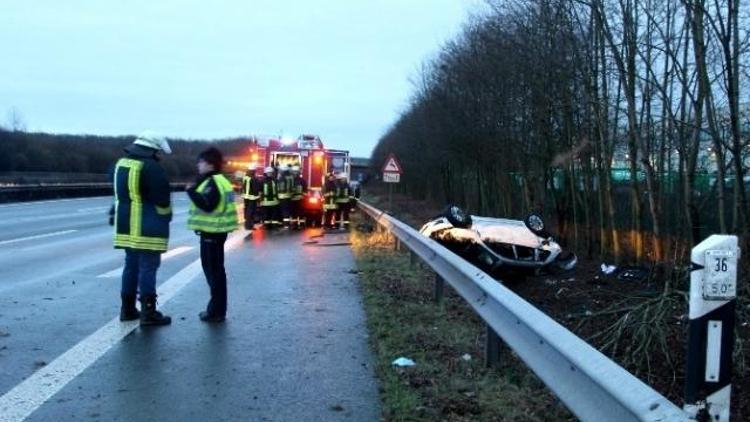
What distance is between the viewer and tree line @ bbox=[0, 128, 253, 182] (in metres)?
76.7

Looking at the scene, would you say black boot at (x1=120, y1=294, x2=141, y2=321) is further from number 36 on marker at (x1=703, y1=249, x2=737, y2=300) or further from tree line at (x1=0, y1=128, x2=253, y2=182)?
tree line at (x1=0, y1=128, x2=253, y2=182)

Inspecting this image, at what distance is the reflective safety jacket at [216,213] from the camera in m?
7.70

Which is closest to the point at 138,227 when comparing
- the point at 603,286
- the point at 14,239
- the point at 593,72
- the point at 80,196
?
the point at 603,286

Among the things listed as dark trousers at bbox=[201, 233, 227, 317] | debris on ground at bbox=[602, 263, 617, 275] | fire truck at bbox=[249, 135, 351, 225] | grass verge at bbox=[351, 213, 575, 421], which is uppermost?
fire truck at bbox=[249, 135, 351, 225]

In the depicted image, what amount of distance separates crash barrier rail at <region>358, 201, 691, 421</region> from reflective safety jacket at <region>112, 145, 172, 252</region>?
2.98 m

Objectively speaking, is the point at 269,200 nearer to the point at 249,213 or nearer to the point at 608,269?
the point at 249,213

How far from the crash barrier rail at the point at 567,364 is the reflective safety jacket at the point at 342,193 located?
17.4 m

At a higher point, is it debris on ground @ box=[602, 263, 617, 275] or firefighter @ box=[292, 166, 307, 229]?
firefighter @ box=[292, 166, 307, 229]

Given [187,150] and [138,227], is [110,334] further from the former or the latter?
[187,150]

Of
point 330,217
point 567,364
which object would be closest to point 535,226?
point 567,364

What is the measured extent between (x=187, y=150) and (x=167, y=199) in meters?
110

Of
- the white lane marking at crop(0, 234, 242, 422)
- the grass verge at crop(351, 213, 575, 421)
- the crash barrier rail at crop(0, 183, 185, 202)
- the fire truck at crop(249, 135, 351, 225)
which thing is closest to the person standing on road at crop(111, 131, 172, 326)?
the white lane marking at crop(0, 234, 242, 422)

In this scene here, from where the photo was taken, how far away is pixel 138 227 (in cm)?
732

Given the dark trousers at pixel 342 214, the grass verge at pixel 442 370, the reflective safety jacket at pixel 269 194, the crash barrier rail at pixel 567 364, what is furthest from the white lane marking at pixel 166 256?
the dark trousers at pixel 342 214
